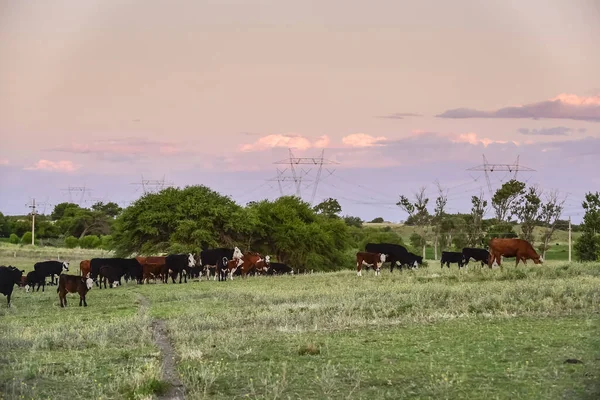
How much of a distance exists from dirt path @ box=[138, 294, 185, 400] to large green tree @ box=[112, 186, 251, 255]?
4022 centimetres

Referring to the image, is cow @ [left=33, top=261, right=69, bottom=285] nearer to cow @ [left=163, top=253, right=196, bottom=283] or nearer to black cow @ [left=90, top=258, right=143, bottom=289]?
black cow @ [left=90, top=258, right=143, bottom=289]

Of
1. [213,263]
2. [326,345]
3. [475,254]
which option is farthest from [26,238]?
[326,345]

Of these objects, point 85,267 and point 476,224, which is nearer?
point 85,267

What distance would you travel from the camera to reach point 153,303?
27.0 meters

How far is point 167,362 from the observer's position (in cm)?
1397

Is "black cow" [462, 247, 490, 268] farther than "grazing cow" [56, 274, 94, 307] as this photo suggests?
Yes

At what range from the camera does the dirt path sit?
1156 cm

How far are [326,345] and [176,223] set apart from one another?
1892 inches

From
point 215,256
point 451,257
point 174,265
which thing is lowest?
point 174,265

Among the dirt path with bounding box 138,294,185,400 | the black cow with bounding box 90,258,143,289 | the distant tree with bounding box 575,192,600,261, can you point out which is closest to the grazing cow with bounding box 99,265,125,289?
the black cow with bounding box 90,258,143,289

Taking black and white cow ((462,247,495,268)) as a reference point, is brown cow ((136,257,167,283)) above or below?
below

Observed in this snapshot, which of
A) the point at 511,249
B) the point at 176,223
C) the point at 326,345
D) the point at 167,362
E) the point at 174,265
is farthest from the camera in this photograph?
the point at 176,223

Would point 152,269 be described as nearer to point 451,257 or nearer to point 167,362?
point 451,257

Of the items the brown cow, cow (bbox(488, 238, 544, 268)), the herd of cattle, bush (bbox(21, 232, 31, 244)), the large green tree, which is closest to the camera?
cow (bbox(488, 238, 544, 268))
